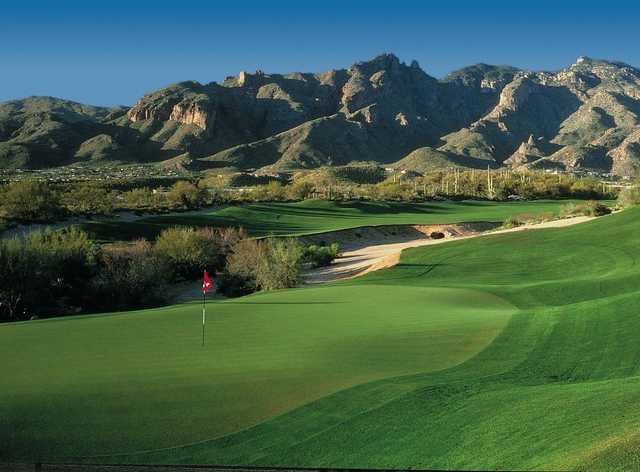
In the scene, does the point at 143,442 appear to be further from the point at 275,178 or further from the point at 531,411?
the point at 275,178

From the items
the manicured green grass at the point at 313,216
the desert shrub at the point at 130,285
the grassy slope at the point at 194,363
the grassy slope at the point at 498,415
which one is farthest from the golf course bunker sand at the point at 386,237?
the grassy slope at the point at 498,415

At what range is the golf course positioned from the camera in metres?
8.77

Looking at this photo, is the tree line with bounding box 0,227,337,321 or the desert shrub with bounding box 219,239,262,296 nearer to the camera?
the tree line with bounding box 0,227,337,321

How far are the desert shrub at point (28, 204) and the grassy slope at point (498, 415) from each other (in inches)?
2349

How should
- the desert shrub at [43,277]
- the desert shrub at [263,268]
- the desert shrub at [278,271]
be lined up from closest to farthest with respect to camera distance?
the desert shrub at [43,277] < the desert shrub at [278,271] < the desert shrub at [263,268]

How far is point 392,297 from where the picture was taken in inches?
902

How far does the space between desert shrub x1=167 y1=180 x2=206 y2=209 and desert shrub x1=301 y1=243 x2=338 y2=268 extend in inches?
1618

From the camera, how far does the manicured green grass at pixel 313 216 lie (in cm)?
6362

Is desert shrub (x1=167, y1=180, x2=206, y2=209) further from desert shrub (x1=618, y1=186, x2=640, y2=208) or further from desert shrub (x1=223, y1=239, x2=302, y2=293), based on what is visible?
desert shrub (x1=618, y1=186, x2=640, y2=208)

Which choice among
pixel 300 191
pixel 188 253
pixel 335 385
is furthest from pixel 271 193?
pixel 335 385

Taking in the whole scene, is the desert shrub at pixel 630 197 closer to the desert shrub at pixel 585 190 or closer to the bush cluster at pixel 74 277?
the bush cluster at pixel 74 277

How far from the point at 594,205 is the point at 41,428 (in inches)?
2530

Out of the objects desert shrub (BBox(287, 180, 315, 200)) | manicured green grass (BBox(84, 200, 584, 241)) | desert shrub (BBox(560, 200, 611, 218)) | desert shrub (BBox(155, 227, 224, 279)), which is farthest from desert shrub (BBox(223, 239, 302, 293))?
desert shrub (BBox(287, 180, 315, 200))

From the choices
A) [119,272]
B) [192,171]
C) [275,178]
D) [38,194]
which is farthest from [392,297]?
[192,171]
